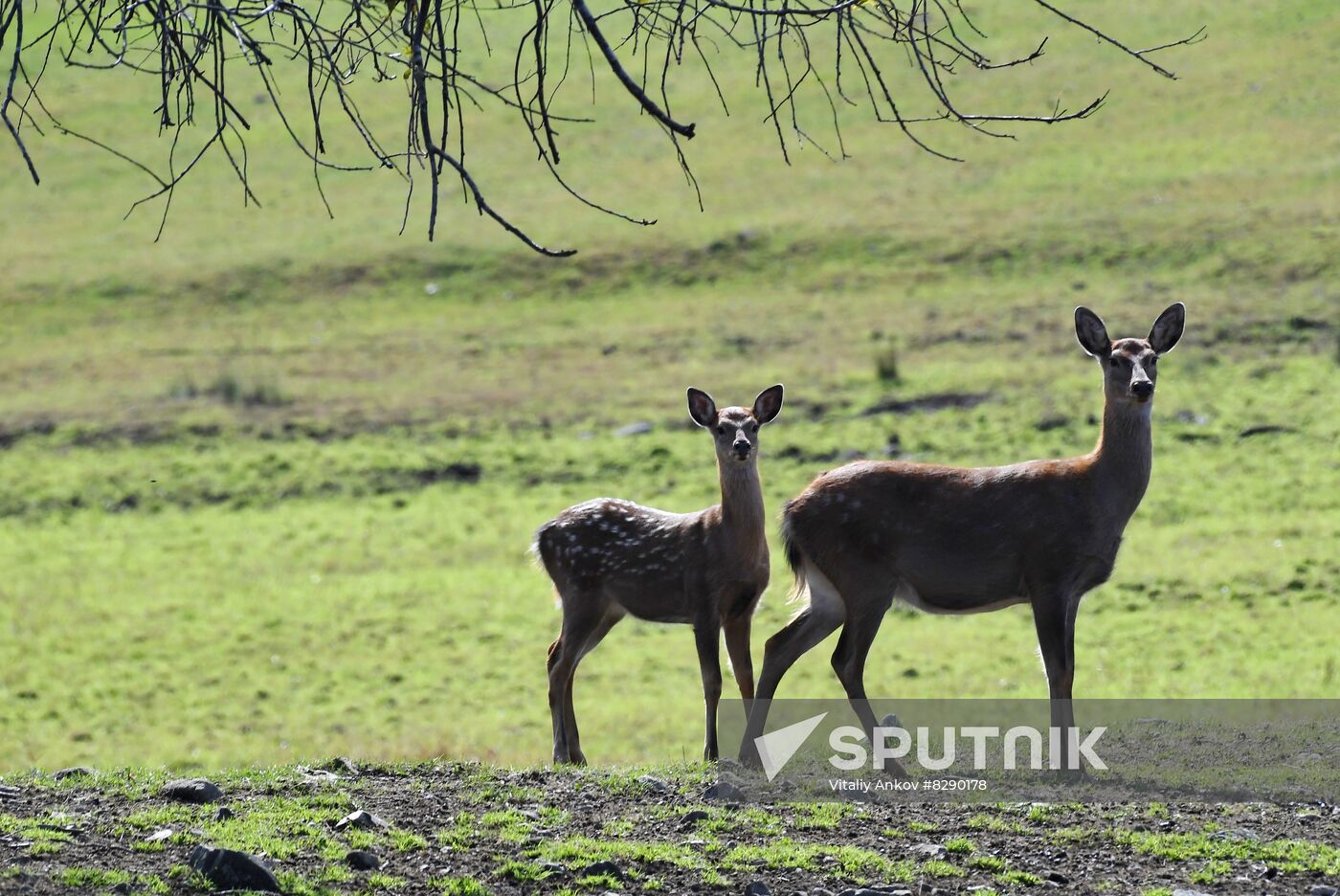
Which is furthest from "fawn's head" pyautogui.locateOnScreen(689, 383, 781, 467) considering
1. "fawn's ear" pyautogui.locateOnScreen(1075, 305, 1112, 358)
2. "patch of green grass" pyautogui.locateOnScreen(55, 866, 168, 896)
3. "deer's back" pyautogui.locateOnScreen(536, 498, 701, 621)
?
"patch of green grass" pyautogui.locateOnScreen(55, 866, 168, 896)

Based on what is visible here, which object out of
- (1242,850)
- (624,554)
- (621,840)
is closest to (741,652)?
(624,554)

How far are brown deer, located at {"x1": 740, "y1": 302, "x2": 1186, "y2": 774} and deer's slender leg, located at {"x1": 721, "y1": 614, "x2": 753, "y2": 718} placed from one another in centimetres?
31

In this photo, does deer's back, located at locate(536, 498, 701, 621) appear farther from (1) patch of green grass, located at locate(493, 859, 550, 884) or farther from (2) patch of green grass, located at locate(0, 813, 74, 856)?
(2) patch of green grass, located at locate(0, 813, 74, 856)

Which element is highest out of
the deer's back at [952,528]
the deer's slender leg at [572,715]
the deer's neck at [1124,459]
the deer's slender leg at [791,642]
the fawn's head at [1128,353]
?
the fawn's head at [1128,353]

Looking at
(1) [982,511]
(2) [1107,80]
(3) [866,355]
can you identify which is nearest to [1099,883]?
(1) [982,511]

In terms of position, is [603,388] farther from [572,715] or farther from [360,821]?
[360,821]

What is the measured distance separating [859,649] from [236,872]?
4574 millimetres

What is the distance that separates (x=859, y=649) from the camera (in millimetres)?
10641

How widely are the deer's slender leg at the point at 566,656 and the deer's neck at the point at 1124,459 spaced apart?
3.56 metres

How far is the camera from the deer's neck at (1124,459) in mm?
10586

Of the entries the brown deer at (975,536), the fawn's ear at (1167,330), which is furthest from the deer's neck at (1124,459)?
the fawn's ear at (1167,330)

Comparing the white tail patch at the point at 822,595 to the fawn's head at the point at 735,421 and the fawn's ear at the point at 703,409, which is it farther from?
the fawn's ear at the point at 703,409

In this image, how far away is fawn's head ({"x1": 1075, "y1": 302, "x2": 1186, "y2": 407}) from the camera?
10531 mm

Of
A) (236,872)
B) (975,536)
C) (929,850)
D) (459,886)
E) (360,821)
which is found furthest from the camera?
(975,536)
